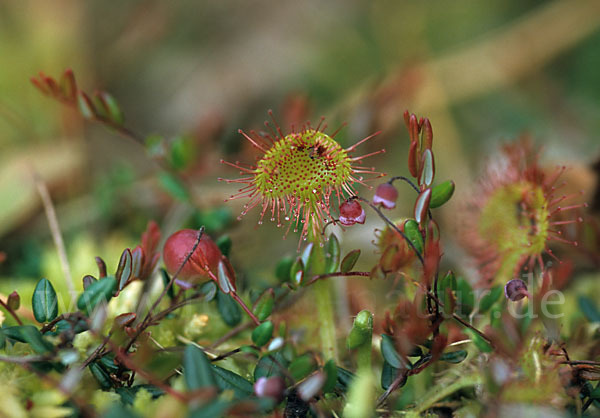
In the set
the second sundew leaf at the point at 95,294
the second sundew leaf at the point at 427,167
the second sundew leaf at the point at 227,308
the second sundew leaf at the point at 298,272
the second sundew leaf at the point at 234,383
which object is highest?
the second sundew leaf at the point at 427,167

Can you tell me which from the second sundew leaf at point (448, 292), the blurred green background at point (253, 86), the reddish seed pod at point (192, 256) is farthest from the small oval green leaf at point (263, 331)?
the blurred green background at point (253, 86)

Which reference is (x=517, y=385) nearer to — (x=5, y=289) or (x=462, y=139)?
(x=5, y=289)

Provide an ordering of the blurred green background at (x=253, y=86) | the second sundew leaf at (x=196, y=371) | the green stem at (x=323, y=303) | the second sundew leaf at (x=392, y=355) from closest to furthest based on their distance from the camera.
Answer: the second sundew leaf at (x=196, y=371), the second sundew leaf at (x=392, y=355), the green stem at (x=323, y=303), the blurred green background at (x=253, y=86)

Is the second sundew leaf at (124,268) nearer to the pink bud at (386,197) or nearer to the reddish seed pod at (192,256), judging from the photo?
the reddish seed pod at (192,256)

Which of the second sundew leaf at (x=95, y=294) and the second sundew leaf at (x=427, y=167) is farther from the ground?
the second sundew leaf at (x=427, y=167)

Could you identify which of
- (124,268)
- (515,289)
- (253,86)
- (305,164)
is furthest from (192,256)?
(253,86)

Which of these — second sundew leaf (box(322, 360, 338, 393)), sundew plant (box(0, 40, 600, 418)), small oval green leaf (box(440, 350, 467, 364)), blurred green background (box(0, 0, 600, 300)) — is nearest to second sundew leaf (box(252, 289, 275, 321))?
sundew plant (box(0, 40, 600, 418))
